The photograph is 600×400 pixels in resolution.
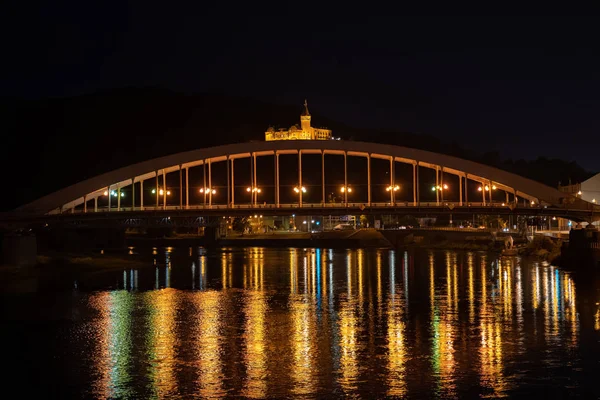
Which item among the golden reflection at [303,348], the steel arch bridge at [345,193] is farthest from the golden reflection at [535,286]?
the golden reflection at [303,348]

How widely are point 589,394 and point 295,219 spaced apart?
12539cm

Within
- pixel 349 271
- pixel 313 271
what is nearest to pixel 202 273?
pixel 313 271

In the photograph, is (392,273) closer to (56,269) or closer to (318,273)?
(318,273)

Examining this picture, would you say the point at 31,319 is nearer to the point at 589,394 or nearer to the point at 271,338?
the point at 271,338

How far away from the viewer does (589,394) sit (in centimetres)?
2011

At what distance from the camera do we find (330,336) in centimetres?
2839

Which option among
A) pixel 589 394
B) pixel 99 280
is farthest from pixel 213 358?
pixel 99 280

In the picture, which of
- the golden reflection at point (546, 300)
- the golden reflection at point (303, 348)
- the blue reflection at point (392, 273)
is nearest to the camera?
the golden reflection at point (303, 348)

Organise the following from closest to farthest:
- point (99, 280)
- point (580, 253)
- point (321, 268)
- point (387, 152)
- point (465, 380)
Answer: point (465, 380)
point (99, 280)
point (580, 253)
point (321, 268)
point (387, 152)

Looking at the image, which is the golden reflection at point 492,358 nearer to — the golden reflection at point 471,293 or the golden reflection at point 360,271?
the golden reflection at point 471,293

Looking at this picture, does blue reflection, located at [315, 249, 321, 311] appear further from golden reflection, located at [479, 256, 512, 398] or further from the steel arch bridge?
golden reflection, located at [479, 256, 512, 398]

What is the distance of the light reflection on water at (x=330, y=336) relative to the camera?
70.3ft

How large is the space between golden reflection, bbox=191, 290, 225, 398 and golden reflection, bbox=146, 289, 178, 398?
71 centimetres

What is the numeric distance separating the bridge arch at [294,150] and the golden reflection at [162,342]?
31.7 meters
